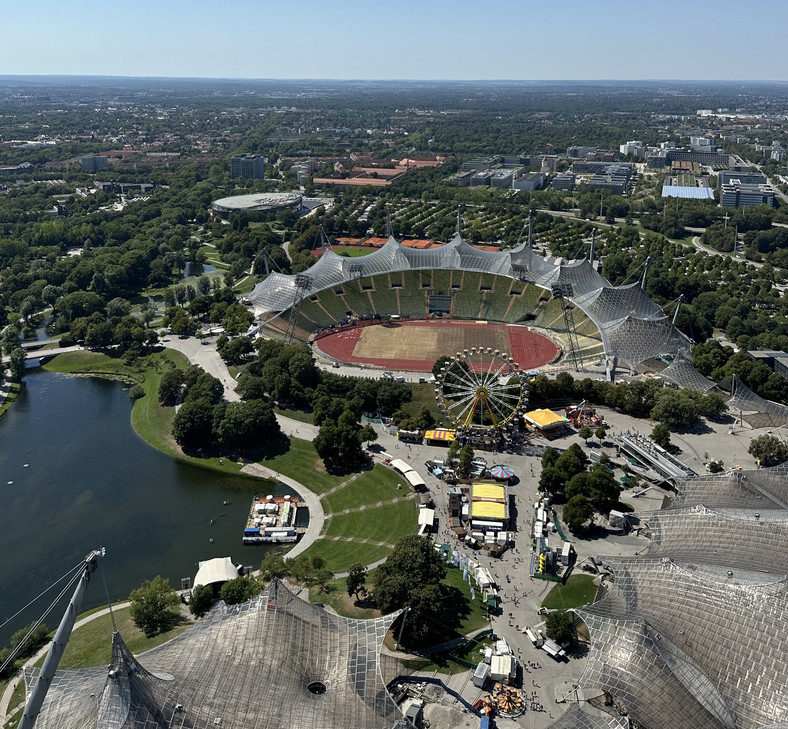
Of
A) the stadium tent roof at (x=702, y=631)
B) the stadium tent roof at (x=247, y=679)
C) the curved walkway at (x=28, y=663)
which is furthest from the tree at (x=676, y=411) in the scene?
the curved walkway at (x=28, y=663)

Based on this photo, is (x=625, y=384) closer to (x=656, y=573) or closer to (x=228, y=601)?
(x=656, y=573)

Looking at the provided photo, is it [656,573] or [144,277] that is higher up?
[656,573]

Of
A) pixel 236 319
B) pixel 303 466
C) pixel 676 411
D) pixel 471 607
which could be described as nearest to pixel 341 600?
pixel 471 607

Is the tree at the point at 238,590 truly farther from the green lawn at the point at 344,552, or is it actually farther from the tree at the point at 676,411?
the tree at the point at 676,411

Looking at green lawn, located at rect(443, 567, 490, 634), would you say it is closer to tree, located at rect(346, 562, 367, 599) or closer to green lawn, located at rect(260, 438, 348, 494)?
tree, located at rect(346, 562, 367, 599)

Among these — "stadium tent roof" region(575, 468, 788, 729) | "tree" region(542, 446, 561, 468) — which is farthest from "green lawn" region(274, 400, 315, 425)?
"stadium tent roof" region(575, 468, 788, 729)

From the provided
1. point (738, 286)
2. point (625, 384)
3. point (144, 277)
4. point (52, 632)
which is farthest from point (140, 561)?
point (738, 286)

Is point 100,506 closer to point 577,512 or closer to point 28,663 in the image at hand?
point 28,663
